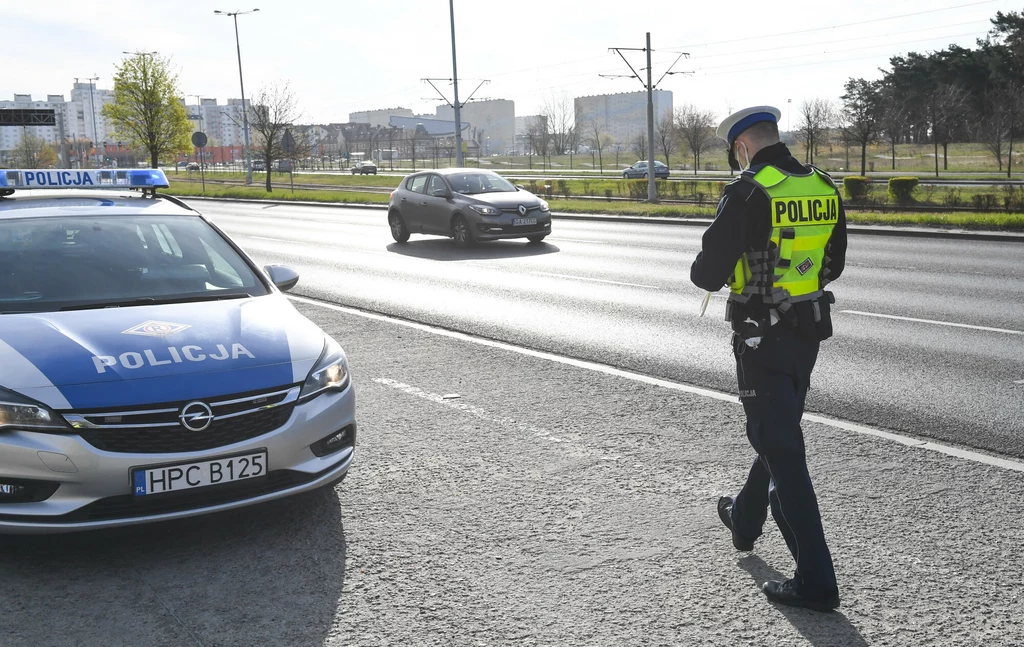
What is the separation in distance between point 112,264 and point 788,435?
3716mm

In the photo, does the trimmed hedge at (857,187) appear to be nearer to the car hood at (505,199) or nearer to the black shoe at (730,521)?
the car hood at (505,199)

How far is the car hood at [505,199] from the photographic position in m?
18.3

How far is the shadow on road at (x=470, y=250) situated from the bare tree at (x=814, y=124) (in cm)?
3778

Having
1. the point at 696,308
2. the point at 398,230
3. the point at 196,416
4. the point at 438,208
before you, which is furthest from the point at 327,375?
the point at 398,230

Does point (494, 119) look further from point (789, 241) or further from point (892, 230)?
point (789, 241)

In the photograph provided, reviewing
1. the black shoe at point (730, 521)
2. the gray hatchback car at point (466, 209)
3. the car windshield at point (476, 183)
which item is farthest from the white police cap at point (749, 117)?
the car windshield at point (476, 183)

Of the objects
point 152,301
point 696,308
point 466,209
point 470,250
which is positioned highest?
point 466,209

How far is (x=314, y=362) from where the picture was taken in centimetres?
443

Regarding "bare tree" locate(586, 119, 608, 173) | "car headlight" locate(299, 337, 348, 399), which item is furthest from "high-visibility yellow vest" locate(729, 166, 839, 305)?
"bare tree" locate(586, 119, 608, 173)

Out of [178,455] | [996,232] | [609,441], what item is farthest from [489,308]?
[996,232]

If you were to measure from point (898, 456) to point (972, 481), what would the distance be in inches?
18.6

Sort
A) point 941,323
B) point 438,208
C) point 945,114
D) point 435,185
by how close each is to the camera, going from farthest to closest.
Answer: point 945,114
point 435,185
point 438,208
point 941,323

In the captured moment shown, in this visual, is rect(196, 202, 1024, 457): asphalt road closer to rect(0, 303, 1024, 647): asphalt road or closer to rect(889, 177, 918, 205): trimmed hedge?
rect(0, 303, 1024, 647): asphalt road

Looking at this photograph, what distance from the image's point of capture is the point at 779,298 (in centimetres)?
343
